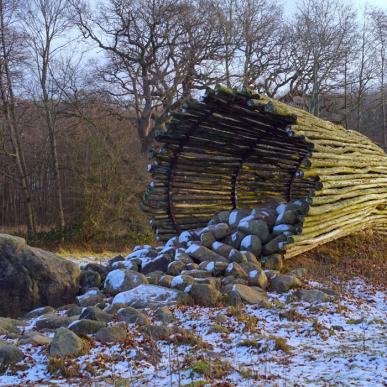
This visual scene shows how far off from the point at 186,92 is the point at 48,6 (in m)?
6.37

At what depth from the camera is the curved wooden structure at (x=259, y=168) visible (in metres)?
7.09

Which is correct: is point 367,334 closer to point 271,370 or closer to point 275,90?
point 271,370

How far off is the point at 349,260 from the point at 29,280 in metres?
4.71

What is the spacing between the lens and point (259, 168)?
32.1ft

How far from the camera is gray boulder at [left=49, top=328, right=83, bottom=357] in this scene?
152 inches

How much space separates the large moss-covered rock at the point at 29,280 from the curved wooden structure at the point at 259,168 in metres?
2.96

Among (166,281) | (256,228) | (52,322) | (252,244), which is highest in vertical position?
(256,228)

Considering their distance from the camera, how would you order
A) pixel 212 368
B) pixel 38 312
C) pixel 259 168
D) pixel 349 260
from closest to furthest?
1. pixel 212 368
2. pixel 38 312
3. pixel 349 260
4. pixel 259 168

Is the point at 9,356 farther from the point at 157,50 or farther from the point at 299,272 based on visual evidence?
the point at 157,50

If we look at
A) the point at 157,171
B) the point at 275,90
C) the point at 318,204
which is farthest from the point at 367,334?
the point at 275,90

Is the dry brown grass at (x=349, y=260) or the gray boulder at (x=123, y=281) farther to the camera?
the dry brown grass at (x=349, y=260)

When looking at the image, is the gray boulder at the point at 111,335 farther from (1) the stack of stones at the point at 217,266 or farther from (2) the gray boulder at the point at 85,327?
(1) the stack of stones at the point at 217,266

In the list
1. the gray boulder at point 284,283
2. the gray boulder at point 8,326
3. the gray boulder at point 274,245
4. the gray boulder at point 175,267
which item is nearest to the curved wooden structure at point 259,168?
the gray boulder at point 274,245

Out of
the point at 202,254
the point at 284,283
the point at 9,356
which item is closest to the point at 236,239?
the point at 202,254
